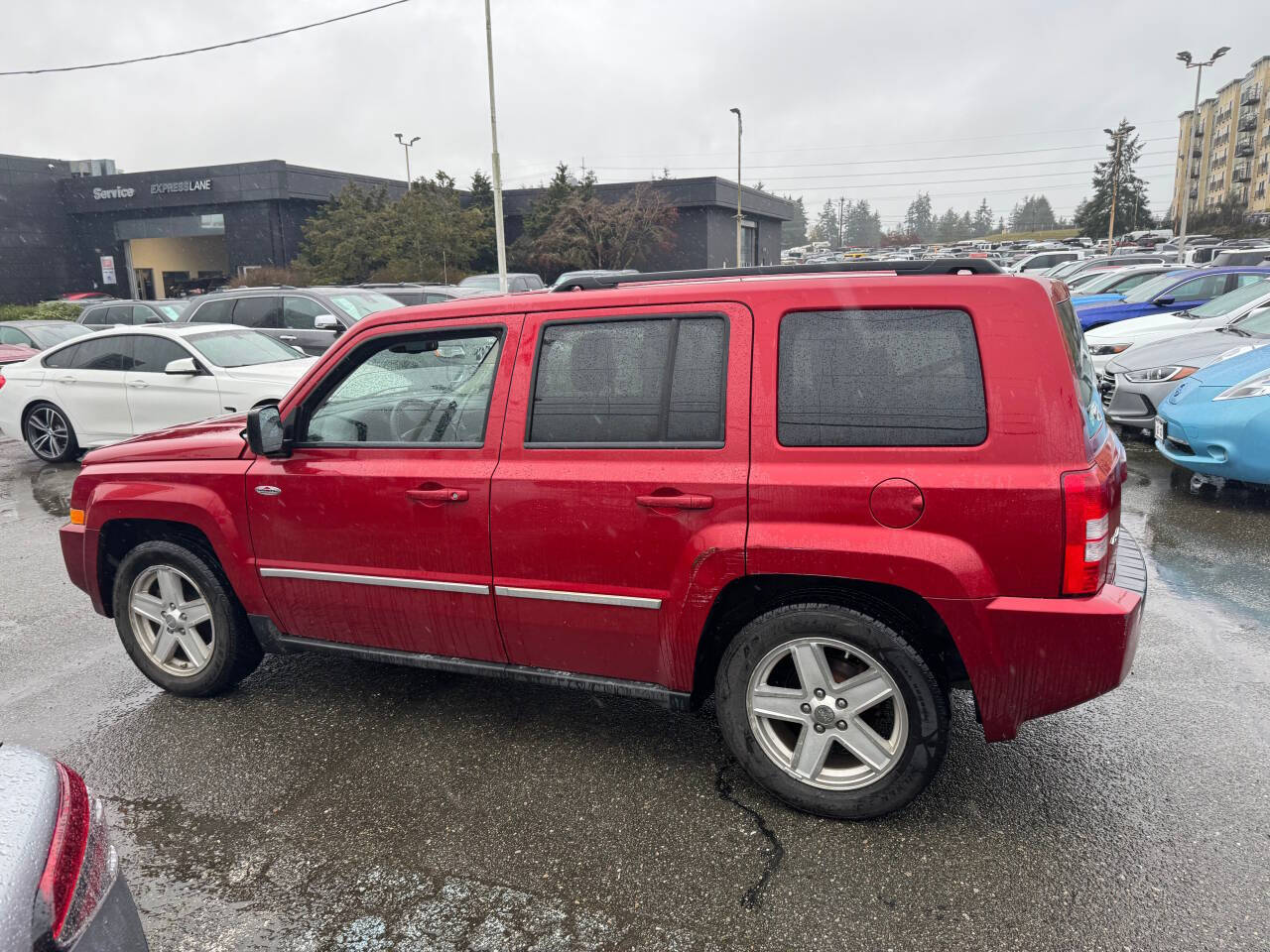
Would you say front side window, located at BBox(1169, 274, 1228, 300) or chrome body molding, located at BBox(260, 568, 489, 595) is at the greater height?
front side window, located at BBox(1169, 274, 1228, 300)

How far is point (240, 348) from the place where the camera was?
9.67 meters

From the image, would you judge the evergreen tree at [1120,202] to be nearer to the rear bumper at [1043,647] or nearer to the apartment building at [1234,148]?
the apartment building at [1234,148]

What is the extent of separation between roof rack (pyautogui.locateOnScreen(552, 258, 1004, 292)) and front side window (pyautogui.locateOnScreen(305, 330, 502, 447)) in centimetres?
45

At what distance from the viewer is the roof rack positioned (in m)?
3.04

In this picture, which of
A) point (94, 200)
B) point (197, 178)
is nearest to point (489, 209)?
point (197, 178)

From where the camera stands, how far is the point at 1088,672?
273cm

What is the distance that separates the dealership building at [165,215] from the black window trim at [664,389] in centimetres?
4070

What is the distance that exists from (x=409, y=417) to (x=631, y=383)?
0.99 metres

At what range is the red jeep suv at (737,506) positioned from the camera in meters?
2.73

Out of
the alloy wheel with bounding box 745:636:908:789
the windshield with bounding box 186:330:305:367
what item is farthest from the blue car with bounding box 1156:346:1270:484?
the windshield with bounding box 186:330:305:367

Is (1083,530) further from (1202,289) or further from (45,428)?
(1202,289)

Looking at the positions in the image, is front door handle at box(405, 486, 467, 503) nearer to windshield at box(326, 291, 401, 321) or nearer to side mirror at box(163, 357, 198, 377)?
side mirror at box(163, 357, 198, 377)

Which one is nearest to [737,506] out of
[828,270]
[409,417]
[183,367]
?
[828,270]

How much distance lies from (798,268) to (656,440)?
898mm
